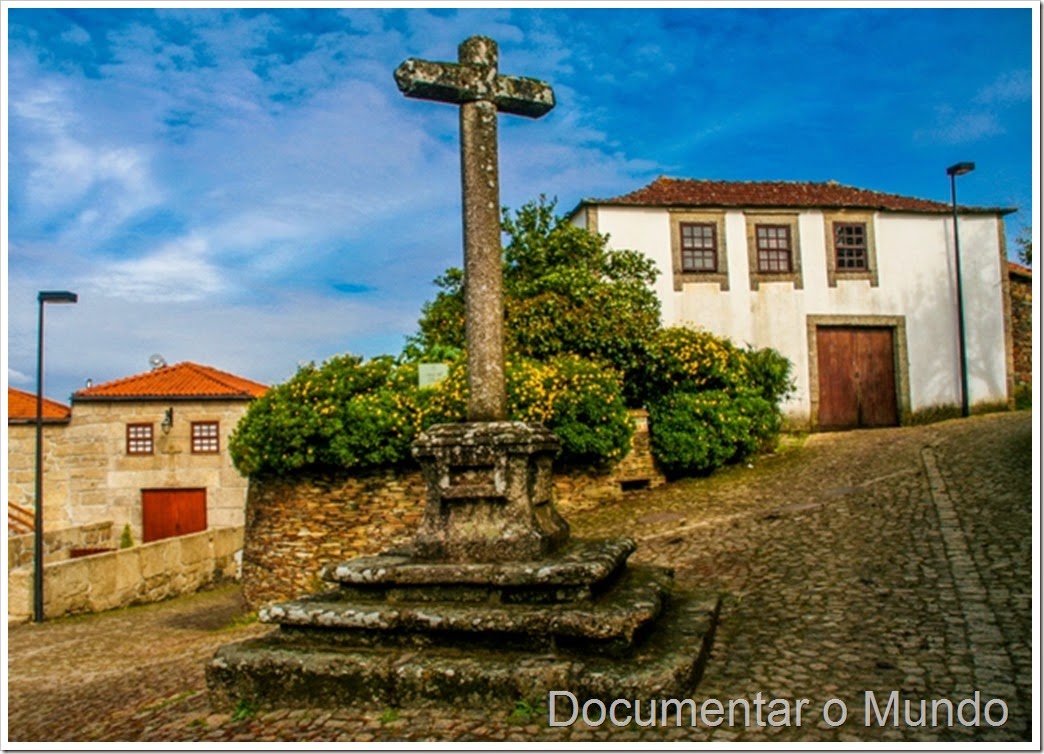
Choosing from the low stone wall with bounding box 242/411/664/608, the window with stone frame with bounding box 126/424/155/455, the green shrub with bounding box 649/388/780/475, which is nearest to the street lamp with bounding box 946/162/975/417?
the green shrub with bounding box 649/388/780/475

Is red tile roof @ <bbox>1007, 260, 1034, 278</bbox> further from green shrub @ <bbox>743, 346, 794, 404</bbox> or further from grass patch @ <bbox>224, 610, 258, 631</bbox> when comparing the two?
grass patch @ <bbox>224, 610, 258, 631</bbox>

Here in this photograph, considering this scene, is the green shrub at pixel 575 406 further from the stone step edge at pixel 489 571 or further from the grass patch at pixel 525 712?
the grass patch at pixel 525 712

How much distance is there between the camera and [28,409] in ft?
84.0

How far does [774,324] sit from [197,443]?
1672 centimetres

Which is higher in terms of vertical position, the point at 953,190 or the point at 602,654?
the point at 953,190

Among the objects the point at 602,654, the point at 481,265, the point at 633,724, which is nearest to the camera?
the point at 633,724

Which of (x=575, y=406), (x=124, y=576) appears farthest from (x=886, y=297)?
(x=124, y=576)

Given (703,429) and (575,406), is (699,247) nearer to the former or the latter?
(703,429)

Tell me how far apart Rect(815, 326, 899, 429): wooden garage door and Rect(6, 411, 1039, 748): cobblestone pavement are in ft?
17.9

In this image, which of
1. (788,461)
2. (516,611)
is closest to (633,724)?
(516,611)

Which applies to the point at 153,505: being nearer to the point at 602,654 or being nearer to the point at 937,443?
the point at 937,443

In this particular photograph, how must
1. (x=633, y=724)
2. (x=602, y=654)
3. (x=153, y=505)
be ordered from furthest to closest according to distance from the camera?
(x=153, y=505), (x=602, y=654), (x=633, y=724)

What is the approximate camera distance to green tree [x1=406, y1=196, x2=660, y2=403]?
1487 cm

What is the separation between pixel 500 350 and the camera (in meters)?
5.86
